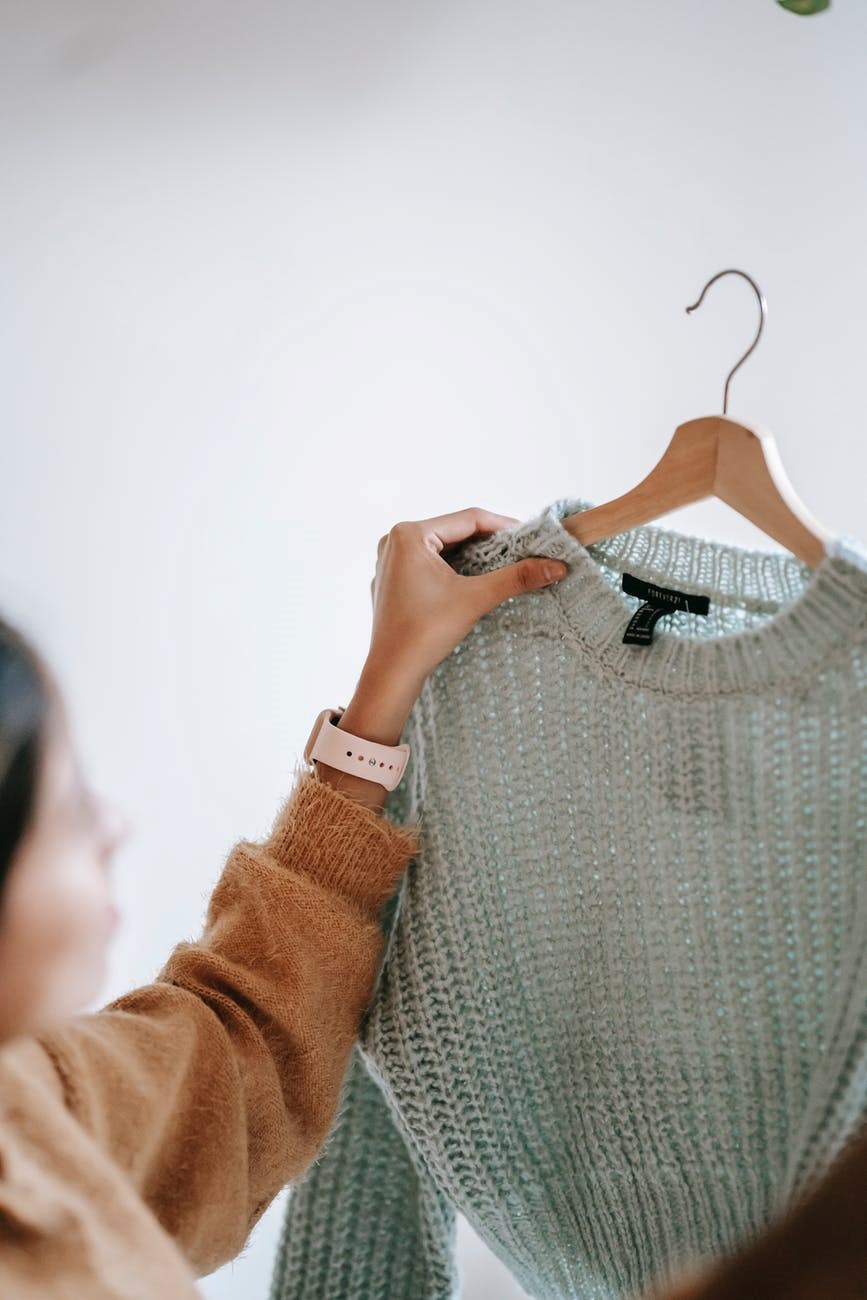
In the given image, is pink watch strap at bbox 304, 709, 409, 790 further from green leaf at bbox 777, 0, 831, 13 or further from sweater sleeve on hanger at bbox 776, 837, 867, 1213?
green leaf at bbox 777, 0, 831, 13

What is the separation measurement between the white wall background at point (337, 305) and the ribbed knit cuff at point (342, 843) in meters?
0.44

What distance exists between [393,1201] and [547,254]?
97 centimetres

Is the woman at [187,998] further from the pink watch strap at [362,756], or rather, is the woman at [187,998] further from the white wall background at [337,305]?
the white wall background at [337,305]

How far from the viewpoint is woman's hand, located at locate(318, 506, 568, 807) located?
0.77m

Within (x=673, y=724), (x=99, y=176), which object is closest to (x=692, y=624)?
(x=673, y=724)

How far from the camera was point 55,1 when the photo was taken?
3.57ft

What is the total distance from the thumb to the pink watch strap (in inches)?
5.4

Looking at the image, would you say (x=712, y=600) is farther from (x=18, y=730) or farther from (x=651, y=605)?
(x=18, y=730)

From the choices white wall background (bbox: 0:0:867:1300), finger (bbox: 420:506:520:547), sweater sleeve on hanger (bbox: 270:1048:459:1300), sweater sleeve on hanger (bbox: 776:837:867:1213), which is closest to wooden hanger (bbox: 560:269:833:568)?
finger (bbox: 420:506:520:547)

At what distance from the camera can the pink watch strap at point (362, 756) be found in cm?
79

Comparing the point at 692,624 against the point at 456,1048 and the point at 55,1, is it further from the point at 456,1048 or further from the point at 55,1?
the point at 55,1

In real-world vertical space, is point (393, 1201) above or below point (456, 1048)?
below

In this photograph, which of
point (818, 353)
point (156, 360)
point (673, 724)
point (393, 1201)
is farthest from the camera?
point (156, 360)

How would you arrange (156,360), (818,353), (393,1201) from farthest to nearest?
(156,360)
(818,353)
(393,1201)
